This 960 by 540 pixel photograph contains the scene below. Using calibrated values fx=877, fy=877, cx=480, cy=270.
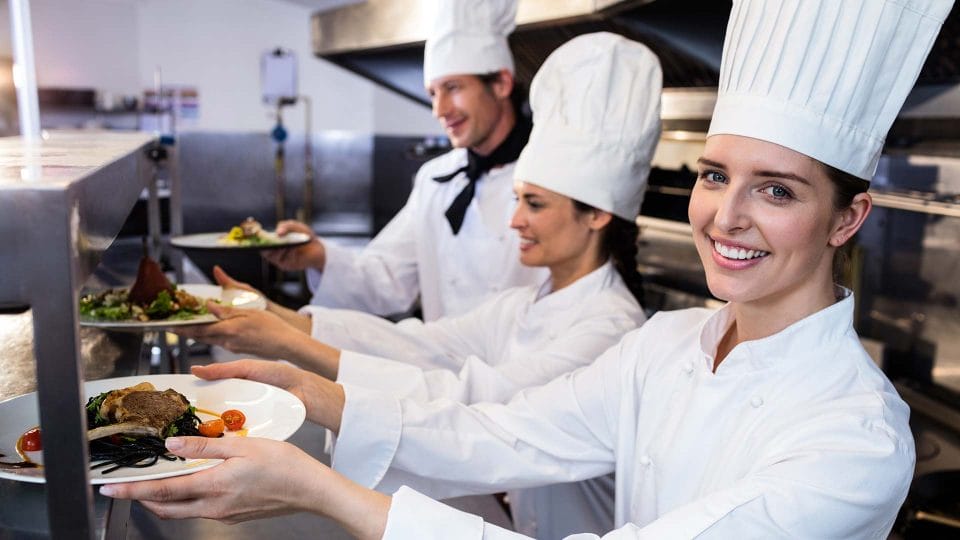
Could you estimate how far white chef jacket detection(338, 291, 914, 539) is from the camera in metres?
1.15

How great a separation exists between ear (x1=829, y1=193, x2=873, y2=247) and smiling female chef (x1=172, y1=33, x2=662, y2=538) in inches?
31.4

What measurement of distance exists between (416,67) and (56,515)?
12.8ft

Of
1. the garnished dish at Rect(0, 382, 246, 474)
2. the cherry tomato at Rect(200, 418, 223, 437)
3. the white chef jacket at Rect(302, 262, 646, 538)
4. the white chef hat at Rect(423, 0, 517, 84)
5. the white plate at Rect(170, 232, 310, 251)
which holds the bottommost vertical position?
the white chef jacket at Rect(302, 262, 646, 538)

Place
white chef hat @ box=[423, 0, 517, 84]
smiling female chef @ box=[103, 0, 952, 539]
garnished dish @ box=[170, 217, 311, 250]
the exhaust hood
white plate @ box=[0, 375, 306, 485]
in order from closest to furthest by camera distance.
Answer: white plate @ box=[0, 375, 306, 485], smiling female chef @ box=[103, 0, 952, 539], the exhaust hood, garnished dish @ box=[170, 217, 311, 250], white chef hat @ box=[423, 0, 517, 84]

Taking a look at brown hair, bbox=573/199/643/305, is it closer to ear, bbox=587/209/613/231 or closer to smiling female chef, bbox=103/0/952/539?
ear, bbox=587/209/613/231

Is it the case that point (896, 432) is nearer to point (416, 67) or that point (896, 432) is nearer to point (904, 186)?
point (904, 186)

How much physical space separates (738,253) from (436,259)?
2.01 meters

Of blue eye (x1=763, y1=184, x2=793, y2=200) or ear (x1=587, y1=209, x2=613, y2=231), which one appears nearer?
blue eye (x1=763, y1=184, x2=793, y2=200)

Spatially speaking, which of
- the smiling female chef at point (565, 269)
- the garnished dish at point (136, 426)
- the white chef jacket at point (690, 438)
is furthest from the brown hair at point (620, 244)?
the garnished dish at point (136, 426)

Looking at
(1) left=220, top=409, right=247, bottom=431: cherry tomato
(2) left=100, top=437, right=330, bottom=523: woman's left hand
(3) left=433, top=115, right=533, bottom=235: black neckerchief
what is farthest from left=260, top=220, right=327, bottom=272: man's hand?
→ (2) left=100, top=437, right=330, bottom=523: woman's left hand

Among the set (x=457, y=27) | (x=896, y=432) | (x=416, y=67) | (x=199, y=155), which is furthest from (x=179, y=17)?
(x=896, y=432)

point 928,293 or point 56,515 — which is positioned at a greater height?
point 56,515

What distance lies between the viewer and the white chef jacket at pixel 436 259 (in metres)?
2.92

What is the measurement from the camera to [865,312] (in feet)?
9.45
